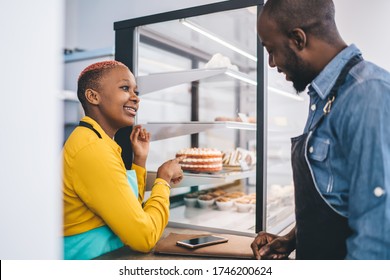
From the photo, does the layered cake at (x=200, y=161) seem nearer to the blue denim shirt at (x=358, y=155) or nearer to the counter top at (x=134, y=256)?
the counter top at (x=134, y=256)

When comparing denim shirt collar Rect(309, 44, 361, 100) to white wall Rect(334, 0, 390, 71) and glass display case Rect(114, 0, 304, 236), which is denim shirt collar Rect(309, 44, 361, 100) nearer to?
glass display case Rect(114, 0, 304, 236)

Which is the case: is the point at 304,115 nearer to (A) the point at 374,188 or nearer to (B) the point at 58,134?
(A) the point at 374,188

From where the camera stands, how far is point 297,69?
0.97 metres

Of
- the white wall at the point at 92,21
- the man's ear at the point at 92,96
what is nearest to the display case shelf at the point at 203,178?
the man's ear at the point at 92,96

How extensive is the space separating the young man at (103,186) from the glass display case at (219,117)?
0.41m

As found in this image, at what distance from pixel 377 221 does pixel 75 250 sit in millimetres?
948

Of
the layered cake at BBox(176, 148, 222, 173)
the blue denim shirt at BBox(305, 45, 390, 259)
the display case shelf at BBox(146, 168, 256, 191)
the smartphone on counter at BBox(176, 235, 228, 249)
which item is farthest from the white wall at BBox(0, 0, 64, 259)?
the layered cake at BBox(176, 148, 222, 173)

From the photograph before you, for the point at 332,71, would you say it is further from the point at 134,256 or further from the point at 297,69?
the point at 134,256

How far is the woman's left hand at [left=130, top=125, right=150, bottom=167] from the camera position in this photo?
1.58 metres

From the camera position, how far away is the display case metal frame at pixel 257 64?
57.7 inches

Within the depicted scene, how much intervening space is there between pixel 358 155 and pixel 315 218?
228 mm

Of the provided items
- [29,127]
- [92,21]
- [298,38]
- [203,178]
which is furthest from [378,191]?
[92,21]
